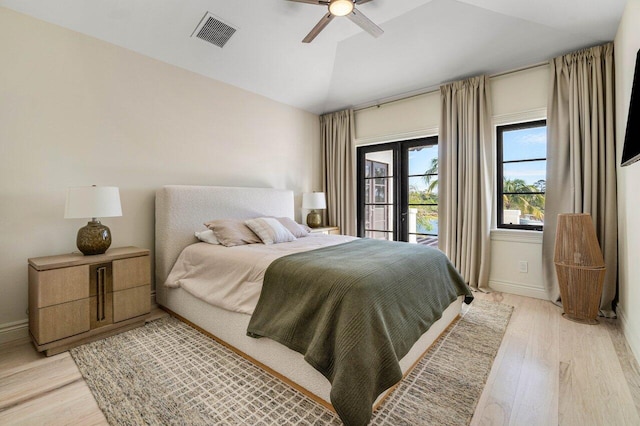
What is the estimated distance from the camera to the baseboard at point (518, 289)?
3215 mm

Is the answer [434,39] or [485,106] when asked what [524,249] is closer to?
[485,106]

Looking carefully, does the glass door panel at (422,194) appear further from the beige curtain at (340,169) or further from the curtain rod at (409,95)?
the beige curtain at (340,169)

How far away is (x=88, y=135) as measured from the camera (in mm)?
2617

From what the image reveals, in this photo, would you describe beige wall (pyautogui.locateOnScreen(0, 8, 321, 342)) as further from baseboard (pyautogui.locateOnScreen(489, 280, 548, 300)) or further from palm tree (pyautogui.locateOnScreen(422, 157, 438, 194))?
baseboard (pyautogui.locateOnScreen(489, 280, 548, 300))

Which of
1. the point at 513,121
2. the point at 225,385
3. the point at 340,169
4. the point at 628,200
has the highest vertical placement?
the point at 513,121

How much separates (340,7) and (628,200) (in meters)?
2.77

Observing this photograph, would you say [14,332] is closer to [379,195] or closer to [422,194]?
[379,195]

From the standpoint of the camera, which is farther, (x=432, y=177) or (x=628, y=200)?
(x=432, y=177)

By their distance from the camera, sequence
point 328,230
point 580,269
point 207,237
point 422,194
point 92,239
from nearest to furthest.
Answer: point 92,239 < point 580,269 < point 207,237 < point 422,194 < point 328,230

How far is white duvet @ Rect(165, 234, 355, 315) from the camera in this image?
2.02 m

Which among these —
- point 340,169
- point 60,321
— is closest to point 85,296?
point 60,321

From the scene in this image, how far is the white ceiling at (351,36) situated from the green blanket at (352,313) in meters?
2.52

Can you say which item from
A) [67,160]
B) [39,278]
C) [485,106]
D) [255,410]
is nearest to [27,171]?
[67,160]

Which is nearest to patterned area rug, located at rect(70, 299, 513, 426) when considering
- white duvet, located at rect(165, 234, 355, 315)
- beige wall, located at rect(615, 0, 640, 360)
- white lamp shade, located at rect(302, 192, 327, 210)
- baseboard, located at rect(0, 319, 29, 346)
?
→ white duvet, located at rect(165, 234, 355, 315)
